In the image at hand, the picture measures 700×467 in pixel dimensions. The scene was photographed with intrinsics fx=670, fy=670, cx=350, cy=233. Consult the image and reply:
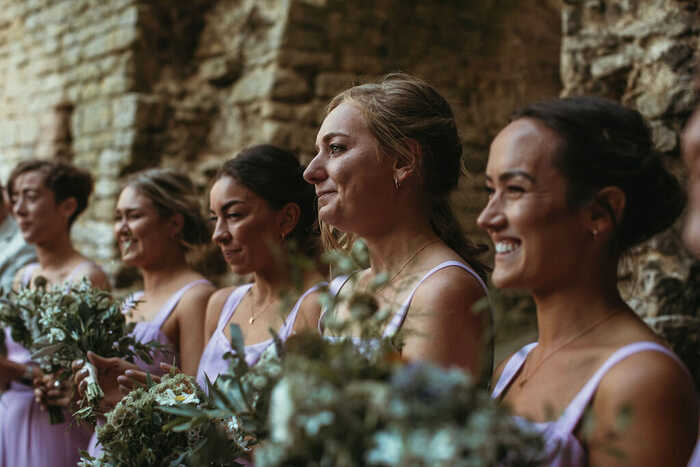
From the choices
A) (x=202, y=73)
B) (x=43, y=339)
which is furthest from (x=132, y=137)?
(x=43, y=339)

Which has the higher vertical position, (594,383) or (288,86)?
(288,86)

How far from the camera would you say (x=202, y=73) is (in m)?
6.42

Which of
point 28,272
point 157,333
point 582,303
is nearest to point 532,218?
point 582,303

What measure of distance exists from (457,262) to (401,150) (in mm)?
424

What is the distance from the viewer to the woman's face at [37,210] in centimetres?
424

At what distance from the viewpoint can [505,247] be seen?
1.66 m

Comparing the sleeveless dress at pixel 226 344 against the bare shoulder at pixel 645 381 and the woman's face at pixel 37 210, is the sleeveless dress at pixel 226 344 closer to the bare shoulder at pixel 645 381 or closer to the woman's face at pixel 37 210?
the bare shoulder at pixel 645 381

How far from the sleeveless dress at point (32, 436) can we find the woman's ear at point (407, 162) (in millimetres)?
2546

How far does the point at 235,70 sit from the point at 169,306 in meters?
3.28

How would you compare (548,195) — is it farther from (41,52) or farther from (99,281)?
(41,52)

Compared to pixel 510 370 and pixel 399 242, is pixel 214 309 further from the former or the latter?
pixel 510 370

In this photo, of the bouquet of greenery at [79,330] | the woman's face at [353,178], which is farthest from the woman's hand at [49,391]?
the woman's face at [353,178]

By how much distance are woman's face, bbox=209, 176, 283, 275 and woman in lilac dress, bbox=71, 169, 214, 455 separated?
2.01ft

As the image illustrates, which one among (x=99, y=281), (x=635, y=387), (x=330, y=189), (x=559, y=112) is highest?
(x=559, y=112)
